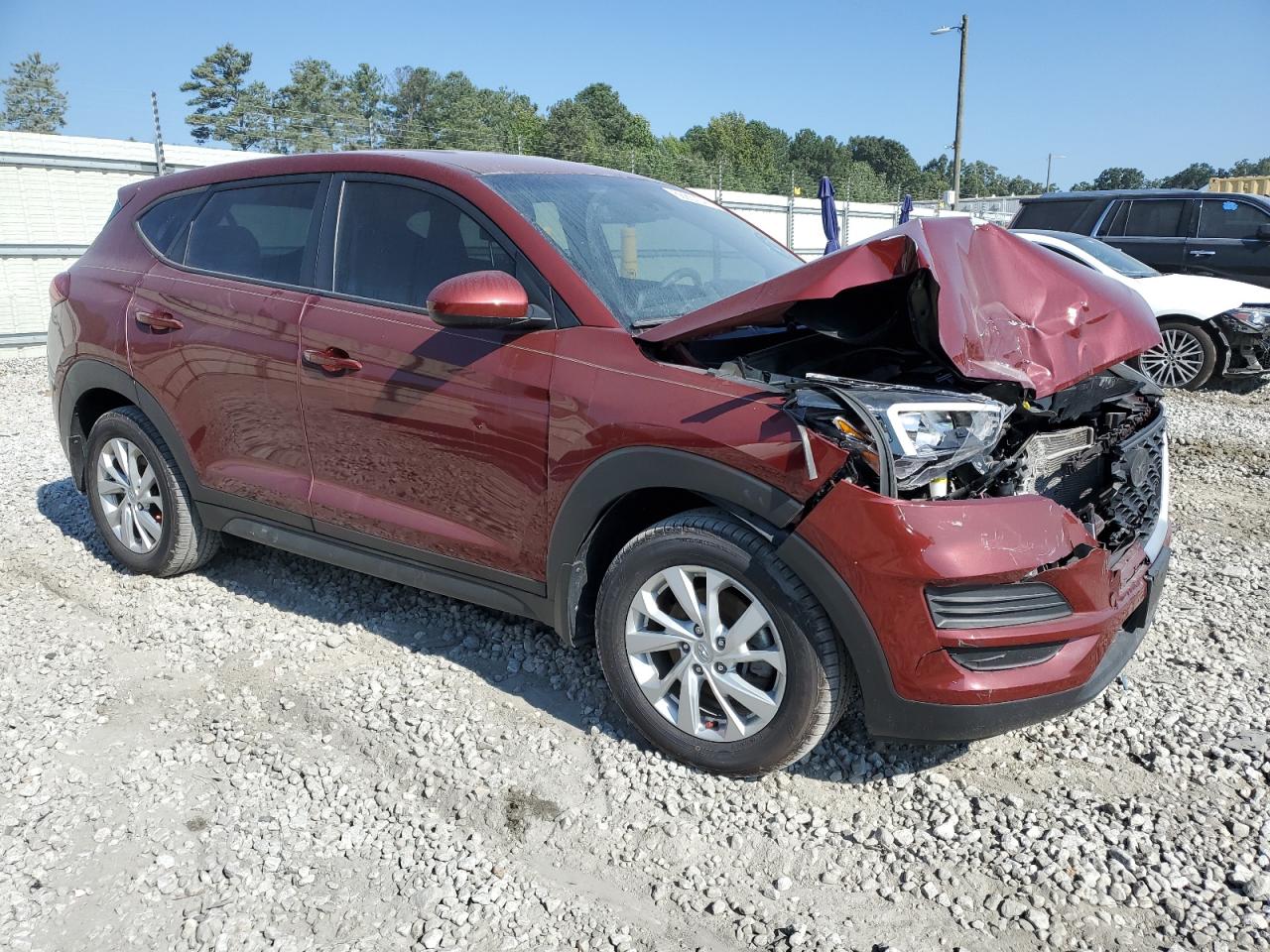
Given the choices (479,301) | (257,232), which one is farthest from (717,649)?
(257,232)

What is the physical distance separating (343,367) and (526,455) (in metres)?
0.87

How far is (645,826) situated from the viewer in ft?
8.87

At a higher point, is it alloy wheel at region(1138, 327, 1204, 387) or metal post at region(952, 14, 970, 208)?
metal post at region(952, 14, 970, 208)

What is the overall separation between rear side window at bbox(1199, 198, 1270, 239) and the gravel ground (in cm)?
847

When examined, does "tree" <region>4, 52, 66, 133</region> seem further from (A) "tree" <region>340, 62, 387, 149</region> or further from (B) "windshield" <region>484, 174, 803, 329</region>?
(B) "windshield" <region>484, 174, 803, 329</region>

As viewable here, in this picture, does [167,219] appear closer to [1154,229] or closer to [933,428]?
[933,428]

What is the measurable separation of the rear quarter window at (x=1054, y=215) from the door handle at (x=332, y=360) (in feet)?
33.5

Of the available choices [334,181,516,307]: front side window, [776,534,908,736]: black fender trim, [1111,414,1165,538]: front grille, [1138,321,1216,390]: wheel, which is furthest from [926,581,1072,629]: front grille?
[1138,321,1216,390]: wheel

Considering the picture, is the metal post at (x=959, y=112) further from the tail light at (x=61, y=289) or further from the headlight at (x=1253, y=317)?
the tail light at (x=61, y=289)

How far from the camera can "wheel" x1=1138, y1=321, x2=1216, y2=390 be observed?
345 inches

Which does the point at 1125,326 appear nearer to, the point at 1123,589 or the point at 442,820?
the point at 1123,589

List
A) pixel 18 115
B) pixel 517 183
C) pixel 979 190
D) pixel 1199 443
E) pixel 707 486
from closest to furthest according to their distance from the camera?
pixel 707 486 → pixel 517 183 → pixel 1199 443 → pixel 18 115 → pixel 979 190

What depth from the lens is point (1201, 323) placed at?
8.73 metres

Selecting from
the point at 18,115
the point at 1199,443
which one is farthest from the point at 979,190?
the point at 1199,443
